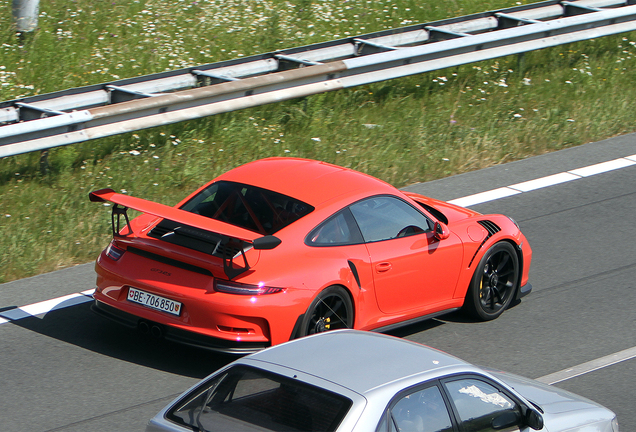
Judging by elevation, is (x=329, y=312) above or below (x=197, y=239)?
below

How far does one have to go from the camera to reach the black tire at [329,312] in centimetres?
666

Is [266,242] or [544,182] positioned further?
[544,182]

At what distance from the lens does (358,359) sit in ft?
14.5

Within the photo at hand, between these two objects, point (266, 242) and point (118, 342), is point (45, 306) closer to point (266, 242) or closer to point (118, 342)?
point (118, 342)

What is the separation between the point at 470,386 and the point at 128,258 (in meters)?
3.24

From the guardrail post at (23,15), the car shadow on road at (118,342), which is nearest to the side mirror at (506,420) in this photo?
the car shadow on road at (118,342)

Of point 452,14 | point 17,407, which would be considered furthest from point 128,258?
point 452,14

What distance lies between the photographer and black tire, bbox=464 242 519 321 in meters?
8.04

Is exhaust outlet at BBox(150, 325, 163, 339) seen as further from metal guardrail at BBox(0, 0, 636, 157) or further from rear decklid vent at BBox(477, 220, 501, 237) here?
metal guardrail at BBox(0, 0, 636, 157)

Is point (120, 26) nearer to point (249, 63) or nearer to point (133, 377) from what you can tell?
point (249, 63)

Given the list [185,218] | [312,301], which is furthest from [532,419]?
[185,218]

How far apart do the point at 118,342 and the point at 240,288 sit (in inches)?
56.7

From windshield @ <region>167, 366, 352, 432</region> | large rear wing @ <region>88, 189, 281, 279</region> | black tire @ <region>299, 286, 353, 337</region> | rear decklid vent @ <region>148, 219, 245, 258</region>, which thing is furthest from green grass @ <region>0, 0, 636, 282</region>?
windshield @ <region>167, 366, 352, 432</region>

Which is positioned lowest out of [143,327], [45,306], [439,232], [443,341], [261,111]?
[443,341]
